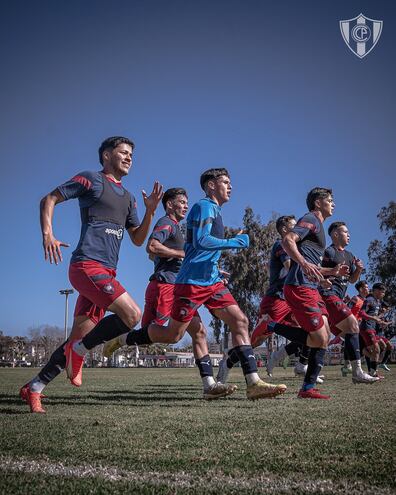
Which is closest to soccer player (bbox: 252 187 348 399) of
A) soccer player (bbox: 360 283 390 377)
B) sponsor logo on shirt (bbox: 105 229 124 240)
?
sponsor logo on shirt (bbox: 105 229 124 240)

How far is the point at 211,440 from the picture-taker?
10.3 ft

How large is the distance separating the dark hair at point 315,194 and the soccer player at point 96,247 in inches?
94.1

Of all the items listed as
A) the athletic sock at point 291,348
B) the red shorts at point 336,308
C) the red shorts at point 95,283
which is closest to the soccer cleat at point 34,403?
the red shorts at point 95,283

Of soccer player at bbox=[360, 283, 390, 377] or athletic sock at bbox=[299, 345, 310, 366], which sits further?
soccer player at bbox=[360, 283, 390, 377]

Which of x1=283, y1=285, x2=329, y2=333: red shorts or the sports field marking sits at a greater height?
x1=283, y1=285, x2=329, y2=333: red shorts

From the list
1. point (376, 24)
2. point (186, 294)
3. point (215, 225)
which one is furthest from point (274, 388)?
point (376, 24)

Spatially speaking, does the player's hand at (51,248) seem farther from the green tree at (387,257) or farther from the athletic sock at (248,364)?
the green tree at (387,257)

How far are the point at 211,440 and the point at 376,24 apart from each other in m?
16.9

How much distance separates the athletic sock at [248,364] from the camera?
538 centimetres

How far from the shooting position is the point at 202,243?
17.7 ft

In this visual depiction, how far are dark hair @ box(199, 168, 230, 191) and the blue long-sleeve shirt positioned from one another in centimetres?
38

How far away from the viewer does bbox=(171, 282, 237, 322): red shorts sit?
5.62m

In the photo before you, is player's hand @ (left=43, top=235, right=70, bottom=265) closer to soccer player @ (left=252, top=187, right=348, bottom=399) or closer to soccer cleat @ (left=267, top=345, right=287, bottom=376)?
soccer player @ (left=252, top=187, right=348, bottom=399)

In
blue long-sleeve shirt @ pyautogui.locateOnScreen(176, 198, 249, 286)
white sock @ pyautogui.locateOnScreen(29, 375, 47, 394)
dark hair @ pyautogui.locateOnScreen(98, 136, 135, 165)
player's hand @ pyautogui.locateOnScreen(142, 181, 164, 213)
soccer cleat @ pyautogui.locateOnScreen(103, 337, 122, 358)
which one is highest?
dark hair @ pyautogui.locateOnScreen(98, 136, 135, 165)
